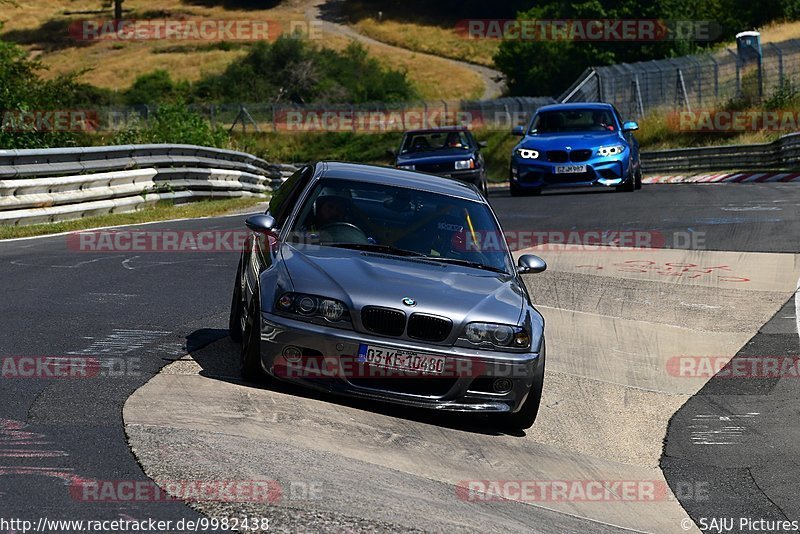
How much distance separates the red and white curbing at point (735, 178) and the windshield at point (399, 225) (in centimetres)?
2057

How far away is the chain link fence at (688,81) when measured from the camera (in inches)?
1553

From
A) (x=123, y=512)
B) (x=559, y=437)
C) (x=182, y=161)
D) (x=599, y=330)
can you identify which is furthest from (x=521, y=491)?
(x=182, y=161)

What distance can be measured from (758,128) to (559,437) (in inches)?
1274

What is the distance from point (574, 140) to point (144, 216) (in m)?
7.56

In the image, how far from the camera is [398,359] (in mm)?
7047

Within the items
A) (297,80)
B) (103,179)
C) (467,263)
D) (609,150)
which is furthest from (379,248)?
(297,80)

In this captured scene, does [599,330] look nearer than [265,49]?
Yes

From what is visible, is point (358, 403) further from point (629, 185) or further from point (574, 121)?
point (629, 185)

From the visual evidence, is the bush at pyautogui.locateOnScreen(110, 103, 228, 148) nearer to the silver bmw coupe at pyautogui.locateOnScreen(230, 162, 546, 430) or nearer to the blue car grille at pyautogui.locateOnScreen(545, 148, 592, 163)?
the blue car grille at pyautogui.locateOnScreen(545, 148, 592, 163)

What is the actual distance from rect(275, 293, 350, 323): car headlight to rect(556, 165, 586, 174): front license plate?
15305 millimetres

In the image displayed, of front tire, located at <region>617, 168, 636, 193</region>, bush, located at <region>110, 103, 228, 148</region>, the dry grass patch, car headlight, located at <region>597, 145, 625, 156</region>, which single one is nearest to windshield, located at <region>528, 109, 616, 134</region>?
car headlight, located at <region>597, 145, 625, 156</region>

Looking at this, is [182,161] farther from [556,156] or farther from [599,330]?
[599,330]

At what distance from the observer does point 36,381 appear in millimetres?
7039

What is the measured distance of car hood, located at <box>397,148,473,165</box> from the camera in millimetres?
24766
